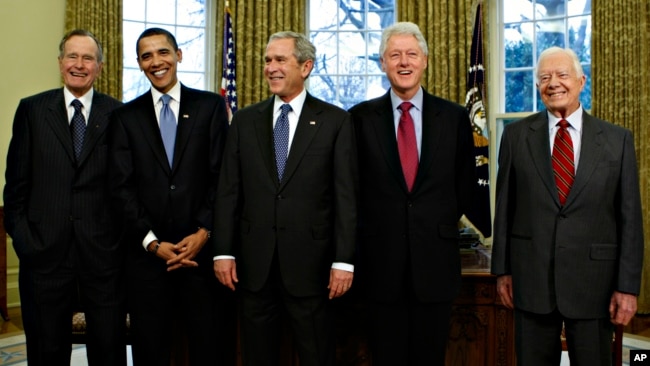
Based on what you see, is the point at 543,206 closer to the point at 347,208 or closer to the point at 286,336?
the point at 347,208

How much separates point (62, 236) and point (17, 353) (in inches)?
93.3

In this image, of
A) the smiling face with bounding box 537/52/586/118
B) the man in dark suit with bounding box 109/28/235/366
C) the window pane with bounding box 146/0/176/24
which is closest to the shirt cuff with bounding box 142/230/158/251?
the man in dark suit with bounding box 109/28/235/366

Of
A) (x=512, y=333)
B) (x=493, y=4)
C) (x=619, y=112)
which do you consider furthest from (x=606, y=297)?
(x=493, y=4)

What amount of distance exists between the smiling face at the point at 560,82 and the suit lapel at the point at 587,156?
0.12 metres

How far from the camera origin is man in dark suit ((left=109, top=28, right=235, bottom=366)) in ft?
8.09

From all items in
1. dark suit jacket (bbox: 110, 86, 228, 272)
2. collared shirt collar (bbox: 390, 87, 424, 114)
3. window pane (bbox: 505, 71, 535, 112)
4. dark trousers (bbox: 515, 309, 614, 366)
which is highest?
window pane (bbox: 505, 71, 535, 112)

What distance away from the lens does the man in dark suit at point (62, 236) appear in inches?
99.6

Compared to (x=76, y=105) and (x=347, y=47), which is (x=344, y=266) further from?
(x=347, y=47)

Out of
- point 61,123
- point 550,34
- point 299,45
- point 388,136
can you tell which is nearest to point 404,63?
point 388,136

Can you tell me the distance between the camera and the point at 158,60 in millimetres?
2588

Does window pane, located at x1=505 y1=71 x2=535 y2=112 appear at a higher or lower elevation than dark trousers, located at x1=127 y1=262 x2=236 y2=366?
higher

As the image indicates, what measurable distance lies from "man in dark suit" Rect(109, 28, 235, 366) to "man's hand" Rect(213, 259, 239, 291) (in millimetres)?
149

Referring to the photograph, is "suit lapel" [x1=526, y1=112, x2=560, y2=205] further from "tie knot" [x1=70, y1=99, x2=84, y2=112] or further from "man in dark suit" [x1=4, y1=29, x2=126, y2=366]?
"tie knot" [x1=70, y1=99, x2=84, y2=112]

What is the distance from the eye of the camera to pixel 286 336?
3000mm
